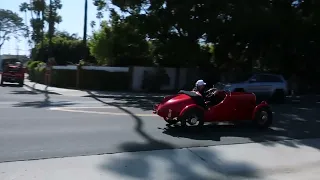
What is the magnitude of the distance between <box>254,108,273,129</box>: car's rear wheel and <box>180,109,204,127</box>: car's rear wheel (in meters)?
1.75

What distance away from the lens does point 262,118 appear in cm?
1143

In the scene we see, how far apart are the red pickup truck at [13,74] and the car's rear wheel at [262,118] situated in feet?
90.1

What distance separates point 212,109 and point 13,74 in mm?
28158

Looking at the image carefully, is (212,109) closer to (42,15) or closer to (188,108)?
(188,108)

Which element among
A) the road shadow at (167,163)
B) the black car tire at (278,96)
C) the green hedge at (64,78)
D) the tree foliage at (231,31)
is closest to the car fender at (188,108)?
the road shadow at (167,163)

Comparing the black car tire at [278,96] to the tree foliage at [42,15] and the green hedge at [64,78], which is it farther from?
the tree foliage at [42,15]

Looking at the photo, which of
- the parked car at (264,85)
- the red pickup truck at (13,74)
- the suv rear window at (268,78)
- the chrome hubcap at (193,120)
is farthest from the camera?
the red pickup truck at (13,74)

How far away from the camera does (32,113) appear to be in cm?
1380

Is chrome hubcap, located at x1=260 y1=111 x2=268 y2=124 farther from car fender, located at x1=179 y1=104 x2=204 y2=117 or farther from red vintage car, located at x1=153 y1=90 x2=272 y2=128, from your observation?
car fender, located at x1=179 y1=104 x2=204 y2=117

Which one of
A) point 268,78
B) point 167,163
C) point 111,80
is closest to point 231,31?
point 268,78

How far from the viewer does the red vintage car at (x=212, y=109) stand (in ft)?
34.0

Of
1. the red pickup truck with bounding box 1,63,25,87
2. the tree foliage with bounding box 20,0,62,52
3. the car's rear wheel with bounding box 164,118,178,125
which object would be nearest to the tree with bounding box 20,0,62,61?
the tree foliage with bounding box 20,0,62,52

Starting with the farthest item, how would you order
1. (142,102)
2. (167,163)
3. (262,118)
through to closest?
(142,102) → (262,118) → (167,163)

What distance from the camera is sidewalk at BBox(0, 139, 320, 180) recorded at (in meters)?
6.65
